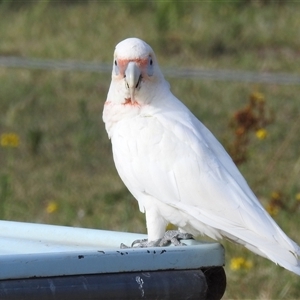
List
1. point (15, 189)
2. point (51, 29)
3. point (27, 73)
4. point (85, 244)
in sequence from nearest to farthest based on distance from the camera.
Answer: point (85, 244) → point (15, 189) → point (27, 73) → point (51, 29)

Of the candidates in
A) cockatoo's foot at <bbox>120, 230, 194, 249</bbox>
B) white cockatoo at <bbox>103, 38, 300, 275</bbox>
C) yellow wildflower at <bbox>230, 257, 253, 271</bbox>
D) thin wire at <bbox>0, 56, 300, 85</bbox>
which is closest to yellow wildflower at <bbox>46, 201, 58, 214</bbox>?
thin wire at <bbox>0, 56, 300, 85</bbox>

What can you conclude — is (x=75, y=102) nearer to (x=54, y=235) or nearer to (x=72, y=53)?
(x=72, y=53)

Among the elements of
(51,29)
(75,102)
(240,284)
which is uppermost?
(51,29)

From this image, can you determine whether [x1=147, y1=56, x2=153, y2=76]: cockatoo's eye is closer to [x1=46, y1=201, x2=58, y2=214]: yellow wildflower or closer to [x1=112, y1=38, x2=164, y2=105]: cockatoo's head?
[x1=112, y1=38, x2=164, y2=105]: cockatoo's head

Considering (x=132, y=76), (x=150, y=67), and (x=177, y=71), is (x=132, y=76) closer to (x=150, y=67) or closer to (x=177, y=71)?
(x=150, y=67)

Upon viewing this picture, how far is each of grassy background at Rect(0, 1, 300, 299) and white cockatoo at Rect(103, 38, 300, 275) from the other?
1007 millimetres

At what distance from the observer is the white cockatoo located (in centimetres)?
247

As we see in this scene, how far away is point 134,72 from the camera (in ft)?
8.87

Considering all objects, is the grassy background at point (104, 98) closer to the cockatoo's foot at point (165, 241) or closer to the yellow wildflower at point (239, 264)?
the yellow wildflower at point (239, 264)

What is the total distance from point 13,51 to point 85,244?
452 centimetres

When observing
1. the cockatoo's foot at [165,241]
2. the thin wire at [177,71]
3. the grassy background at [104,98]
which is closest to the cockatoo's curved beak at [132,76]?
the cockatoo's foot at [165,241]

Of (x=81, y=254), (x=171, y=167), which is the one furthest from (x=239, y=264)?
(x=81, y=254)

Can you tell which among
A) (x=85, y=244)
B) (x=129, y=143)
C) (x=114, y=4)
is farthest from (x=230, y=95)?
(x=85, y=244)

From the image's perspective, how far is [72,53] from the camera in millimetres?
6527
